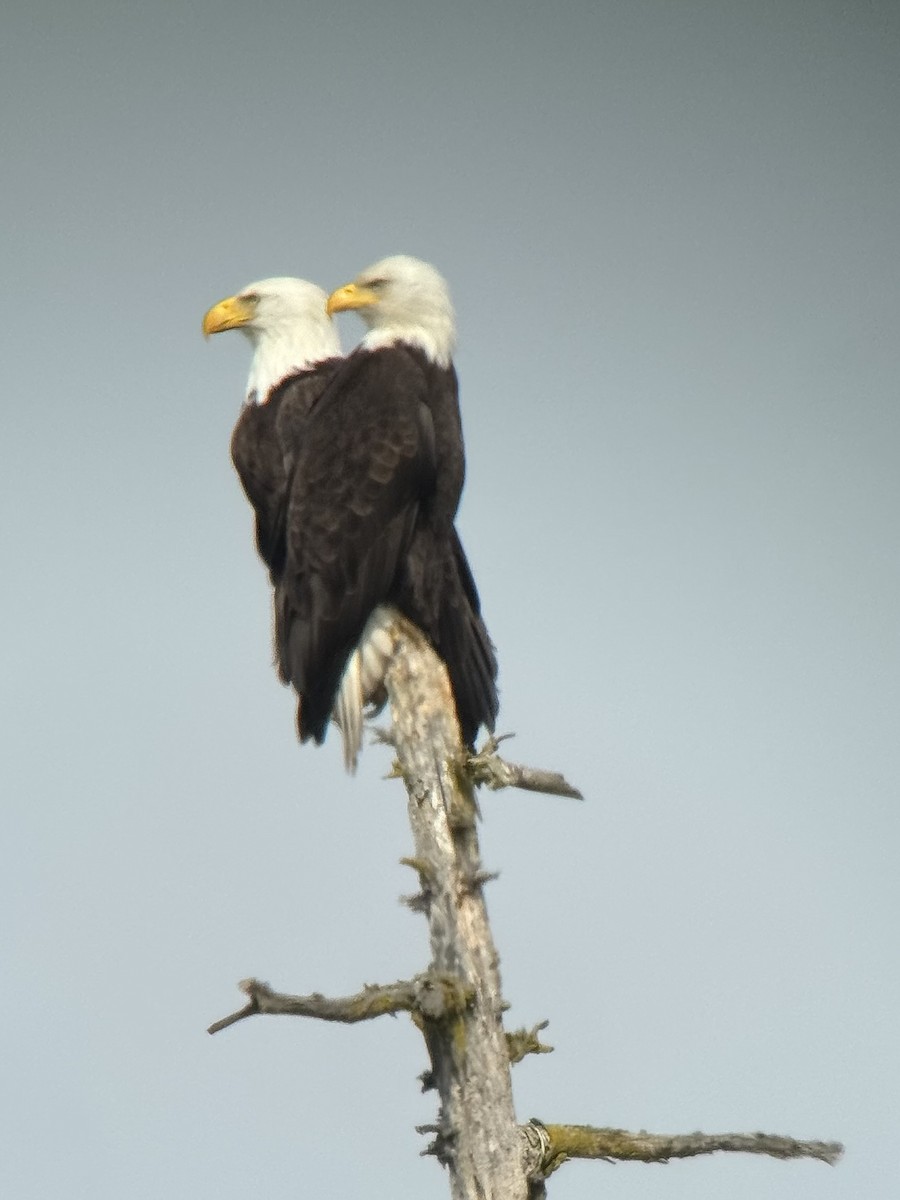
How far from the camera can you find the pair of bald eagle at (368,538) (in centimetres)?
886

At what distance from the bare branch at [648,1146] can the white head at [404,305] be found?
11.7 feet

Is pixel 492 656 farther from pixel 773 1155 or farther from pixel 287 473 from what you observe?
pixel 773 1155

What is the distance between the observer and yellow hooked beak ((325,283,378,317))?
375 inches

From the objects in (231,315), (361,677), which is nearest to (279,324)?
(231,315)

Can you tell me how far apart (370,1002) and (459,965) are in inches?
18.3

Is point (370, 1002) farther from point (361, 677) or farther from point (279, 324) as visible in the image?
point (279, 324)

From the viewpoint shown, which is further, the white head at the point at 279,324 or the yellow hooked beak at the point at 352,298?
the white head at the point at 279,324

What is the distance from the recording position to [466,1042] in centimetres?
754

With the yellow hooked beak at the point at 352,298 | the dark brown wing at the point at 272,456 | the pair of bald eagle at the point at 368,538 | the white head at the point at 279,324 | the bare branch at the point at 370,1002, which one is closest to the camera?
the bare branch at the point at 370,1002

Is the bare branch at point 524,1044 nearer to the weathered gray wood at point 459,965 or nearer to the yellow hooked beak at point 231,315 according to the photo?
the weathered gray wood at point 459,965

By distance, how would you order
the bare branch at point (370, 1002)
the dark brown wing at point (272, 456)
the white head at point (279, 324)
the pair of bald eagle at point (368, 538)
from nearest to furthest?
the bare branch at point (370, 1002), the pair of bald eagle at point (368, 538), the dark brown wing at point (272, 456), the white head at point (279, 324)

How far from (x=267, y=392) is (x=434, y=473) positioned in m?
1.22

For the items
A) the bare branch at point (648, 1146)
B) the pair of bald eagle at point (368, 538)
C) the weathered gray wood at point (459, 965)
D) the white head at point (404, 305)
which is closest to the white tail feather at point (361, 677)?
the pair of bald eagle at point (368, 538)

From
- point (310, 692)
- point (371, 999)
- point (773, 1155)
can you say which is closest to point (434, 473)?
point (310, 692)
